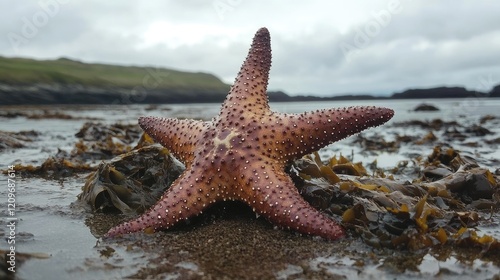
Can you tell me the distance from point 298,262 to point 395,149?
773 centimetres

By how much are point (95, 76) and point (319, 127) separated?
95884 millimetres

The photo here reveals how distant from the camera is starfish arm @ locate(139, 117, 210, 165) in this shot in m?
4.45

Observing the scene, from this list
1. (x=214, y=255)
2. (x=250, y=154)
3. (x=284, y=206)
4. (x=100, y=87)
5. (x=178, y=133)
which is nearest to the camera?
(x=214, y=255)

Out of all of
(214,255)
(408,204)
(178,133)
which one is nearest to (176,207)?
(214,255)

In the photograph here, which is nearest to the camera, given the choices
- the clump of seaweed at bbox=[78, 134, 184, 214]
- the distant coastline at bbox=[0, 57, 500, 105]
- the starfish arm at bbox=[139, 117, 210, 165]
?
the starfish arm at bbox=[139, 117, 210, 165]

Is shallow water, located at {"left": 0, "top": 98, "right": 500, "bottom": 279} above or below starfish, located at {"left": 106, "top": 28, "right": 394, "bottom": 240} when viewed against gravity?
below

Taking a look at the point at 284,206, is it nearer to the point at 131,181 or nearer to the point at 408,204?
the point at 408,204

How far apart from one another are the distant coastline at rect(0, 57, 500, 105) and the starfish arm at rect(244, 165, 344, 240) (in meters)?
31.2

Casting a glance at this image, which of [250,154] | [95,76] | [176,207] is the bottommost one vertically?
[176,207]

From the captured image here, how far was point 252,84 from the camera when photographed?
15.8 feet

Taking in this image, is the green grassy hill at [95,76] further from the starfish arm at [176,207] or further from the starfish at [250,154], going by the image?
the starfish arm at [176,207]

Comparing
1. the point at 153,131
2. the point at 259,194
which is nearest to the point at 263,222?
the point at 259,194

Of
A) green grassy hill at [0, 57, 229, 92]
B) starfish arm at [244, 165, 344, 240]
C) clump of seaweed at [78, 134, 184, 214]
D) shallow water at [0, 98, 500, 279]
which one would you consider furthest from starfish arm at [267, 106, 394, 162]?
green grassy hill at [0, 57, 229, 92]

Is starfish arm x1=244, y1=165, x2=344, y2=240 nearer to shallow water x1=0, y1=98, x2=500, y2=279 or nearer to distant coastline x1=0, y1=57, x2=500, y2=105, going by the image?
shallow water x1=0, y1=98, x2=500, y2=279
